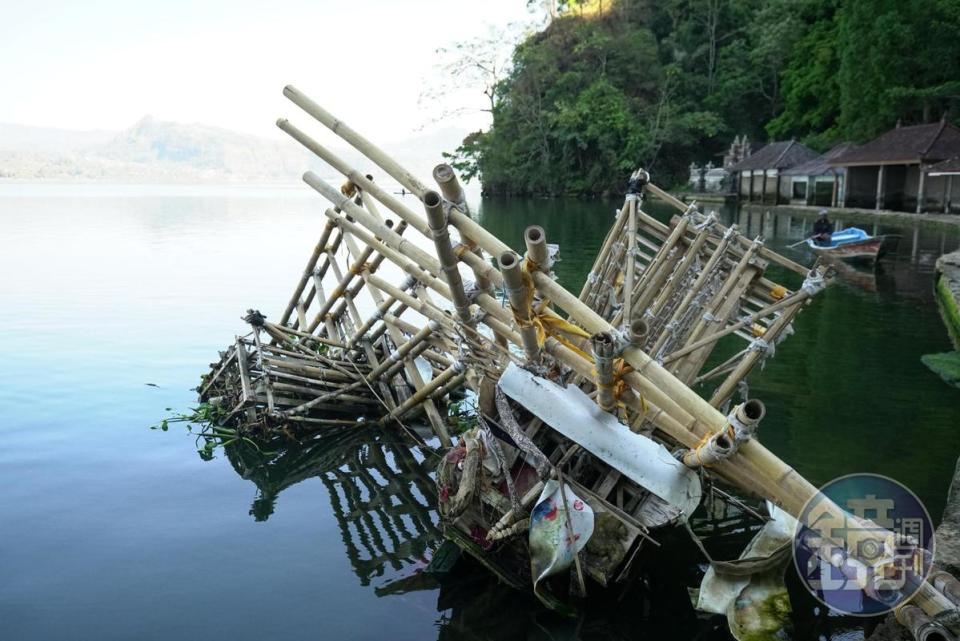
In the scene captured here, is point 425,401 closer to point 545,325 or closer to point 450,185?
point 545,325

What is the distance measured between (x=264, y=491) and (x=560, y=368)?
515cm

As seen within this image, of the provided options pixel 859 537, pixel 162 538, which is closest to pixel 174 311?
pixel 162 538

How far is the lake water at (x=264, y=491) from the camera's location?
7129 mm

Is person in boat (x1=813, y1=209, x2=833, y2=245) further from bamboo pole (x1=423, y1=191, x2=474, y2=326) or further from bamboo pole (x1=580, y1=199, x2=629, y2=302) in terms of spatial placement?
bamboo pole (x1=423, y1=191, x2=474, y2=326)

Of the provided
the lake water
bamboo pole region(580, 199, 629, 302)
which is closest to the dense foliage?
the lake water

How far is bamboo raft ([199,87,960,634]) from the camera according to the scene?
577cm

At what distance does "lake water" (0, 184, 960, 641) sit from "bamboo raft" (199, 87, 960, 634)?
69 centimetres

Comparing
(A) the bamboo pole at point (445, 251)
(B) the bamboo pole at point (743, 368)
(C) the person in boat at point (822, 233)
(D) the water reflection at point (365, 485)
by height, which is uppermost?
(A) the bamboo pole at point (445, 251)

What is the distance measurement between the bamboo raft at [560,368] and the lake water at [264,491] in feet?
2.27

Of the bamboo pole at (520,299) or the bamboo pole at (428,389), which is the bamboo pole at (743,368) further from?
the bamboo pole at (428,389)

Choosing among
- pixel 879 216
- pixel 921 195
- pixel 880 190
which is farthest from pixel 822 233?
pixel 880 190

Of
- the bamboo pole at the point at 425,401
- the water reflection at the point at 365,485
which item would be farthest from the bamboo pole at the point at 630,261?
the water reflection at the point at 365,485

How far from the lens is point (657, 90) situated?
7306 centimetres

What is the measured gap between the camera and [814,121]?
58031 millimetres
